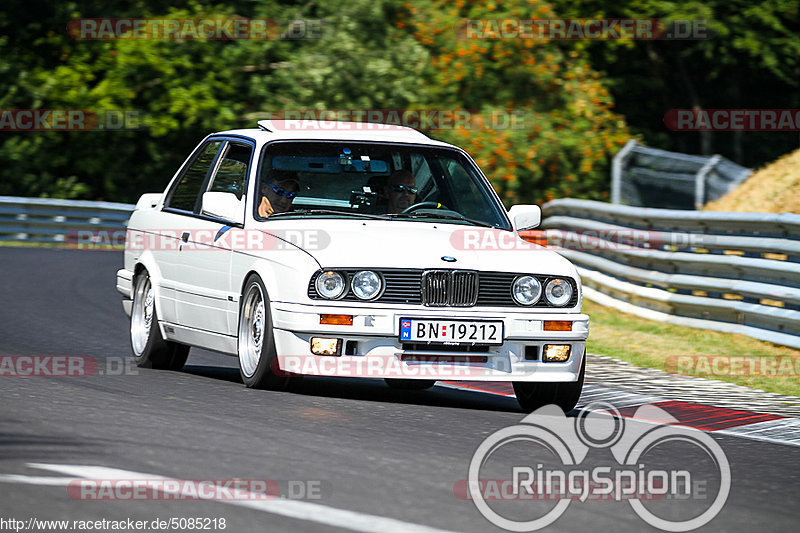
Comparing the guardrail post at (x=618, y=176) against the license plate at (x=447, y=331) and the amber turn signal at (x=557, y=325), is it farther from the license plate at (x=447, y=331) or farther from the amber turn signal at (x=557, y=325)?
the license plate at (x=447, y=331)

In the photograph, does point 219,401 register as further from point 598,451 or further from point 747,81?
point 747,81

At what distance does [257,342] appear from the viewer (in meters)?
9.21

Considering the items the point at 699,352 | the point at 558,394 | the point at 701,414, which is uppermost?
the point at 558,394

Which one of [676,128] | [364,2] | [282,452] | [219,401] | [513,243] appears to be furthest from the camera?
[676,128]

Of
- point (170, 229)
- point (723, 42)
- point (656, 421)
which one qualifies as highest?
point (723, 42)

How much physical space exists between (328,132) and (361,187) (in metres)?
0.52

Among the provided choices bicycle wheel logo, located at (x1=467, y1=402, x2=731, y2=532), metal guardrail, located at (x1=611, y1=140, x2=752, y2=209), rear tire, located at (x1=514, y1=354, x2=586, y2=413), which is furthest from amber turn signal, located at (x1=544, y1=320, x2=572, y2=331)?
metal guardrail, located at (x1=611, y1=140, x2=752, y2=209)

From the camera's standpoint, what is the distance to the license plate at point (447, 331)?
8711 mm

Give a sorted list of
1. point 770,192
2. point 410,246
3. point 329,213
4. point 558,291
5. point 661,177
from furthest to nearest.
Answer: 1. point 661,177
2. point 770,192
3. point 329,213
4. point 558,291
5. point 410,246

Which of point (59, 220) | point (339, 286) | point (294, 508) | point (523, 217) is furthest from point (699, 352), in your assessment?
point (59, 220)

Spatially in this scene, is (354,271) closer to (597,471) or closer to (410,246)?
(410,246)

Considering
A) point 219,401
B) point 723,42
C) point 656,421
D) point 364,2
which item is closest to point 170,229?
point 219,401

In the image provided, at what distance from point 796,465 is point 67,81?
86.3 feet

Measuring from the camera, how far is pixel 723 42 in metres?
34.4
